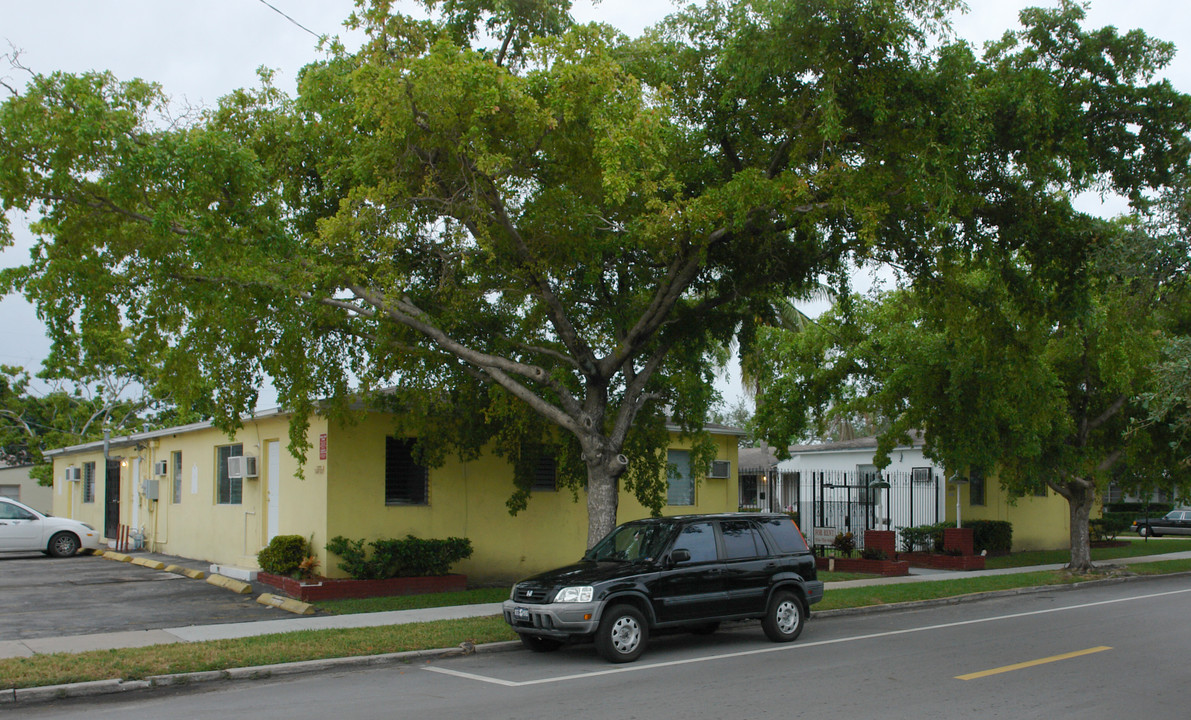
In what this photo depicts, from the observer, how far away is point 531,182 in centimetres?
1454

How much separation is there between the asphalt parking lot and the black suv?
207 inches

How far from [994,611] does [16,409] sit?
49321 mm

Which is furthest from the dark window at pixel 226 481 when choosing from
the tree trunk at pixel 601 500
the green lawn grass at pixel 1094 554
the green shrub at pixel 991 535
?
the green shrub at pixel 991 535

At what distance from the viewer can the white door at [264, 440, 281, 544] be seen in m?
18.6

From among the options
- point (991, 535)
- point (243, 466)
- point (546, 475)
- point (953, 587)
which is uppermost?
point (243, 466)

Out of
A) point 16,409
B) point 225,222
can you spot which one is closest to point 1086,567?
point 225,222

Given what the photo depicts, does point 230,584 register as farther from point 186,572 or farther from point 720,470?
point 720,470

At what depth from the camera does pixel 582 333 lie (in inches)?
632

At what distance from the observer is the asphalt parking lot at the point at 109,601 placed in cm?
1327

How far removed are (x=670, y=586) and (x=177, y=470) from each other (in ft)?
55.4

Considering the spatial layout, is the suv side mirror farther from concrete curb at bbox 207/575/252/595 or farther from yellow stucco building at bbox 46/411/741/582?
concrete curb at bbox 207/575/252/595

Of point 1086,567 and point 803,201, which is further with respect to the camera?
point 1086,567

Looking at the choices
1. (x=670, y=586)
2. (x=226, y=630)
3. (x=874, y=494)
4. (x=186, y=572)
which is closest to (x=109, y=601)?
(x=186, y=572)

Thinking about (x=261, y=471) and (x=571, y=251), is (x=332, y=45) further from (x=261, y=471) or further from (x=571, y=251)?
(x=261, y=471)
